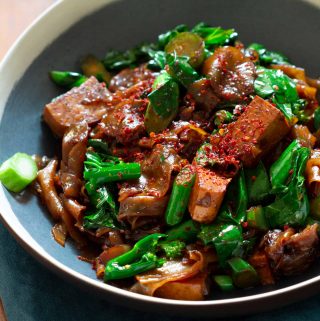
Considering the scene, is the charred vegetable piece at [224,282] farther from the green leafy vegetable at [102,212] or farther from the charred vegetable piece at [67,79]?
the charred vegetable piece at [67,79]

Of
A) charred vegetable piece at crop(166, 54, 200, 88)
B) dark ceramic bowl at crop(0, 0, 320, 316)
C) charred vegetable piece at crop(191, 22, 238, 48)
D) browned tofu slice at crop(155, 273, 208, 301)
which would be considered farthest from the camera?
A: charred vegetable piece at crop(191, 22, 238, 48)

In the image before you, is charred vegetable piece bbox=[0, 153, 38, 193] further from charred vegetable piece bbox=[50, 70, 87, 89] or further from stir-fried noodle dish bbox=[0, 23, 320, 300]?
charred vegetable piece bbox=[50, 70, 87, 89]

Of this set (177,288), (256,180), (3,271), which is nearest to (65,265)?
(3,271)

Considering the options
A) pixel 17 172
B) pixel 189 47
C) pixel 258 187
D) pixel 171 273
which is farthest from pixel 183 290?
pixel 189 47

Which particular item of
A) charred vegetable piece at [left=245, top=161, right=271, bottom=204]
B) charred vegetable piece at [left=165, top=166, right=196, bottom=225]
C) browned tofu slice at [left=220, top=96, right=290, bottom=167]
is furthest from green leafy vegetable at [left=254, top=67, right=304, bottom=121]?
charred vegetable piece at [left=165, top=166, right=196, bottom=225]

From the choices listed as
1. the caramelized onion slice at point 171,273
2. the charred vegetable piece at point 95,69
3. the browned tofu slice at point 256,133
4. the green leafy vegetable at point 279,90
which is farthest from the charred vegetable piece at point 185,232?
the charred vegetable piece at point 95,69
